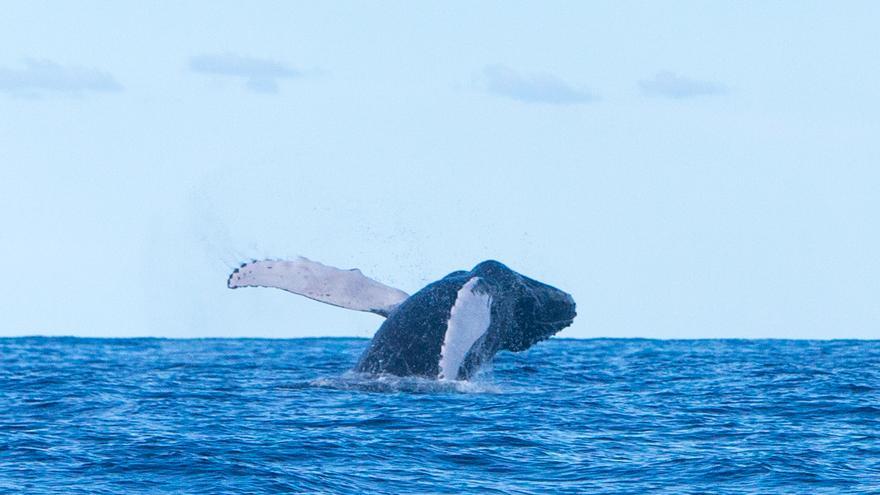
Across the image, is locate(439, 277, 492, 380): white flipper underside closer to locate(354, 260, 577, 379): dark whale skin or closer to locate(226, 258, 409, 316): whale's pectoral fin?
locate(354, 260, 577, 379): dark whale skin

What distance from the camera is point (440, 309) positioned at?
14.3 meters

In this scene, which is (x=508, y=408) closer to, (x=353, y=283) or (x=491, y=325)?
Answer: (x=491, y=325)

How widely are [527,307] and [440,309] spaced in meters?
1.21

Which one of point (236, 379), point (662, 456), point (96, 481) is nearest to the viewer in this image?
point (96, 481)

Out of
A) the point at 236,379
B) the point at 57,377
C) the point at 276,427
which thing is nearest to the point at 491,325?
the point at 276,427

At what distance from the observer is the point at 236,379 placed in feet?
60.4

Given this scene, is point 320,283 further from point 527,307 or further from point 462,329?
point 527,307

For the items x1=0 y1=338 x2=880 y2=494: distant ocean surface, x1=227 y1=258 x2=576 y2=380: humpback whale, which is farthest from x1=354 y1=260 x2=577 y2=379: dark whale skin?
x1=0 y1=338 x2=880 y2=494: distant ocean surface

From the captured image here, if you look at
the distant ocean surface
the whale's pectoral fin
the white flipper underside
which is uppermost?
the whale's pectoral fin

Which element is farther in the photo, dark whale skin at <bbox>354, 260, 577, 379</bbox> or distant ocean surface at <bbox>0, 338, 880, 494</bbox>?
dark whale skin at <bbox>354, 260, 577, 379</bbox>

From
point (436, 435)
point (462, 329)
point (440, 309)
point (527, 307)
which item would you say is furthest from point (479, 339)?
point (436, 435)

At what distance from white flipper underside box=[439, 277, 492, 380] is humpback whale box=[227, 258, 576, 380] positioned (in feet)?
0.03

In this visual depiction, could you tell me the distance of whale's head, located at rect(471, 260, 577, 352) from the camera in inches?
588

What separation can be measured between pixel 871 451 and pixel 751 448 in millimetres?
1005
